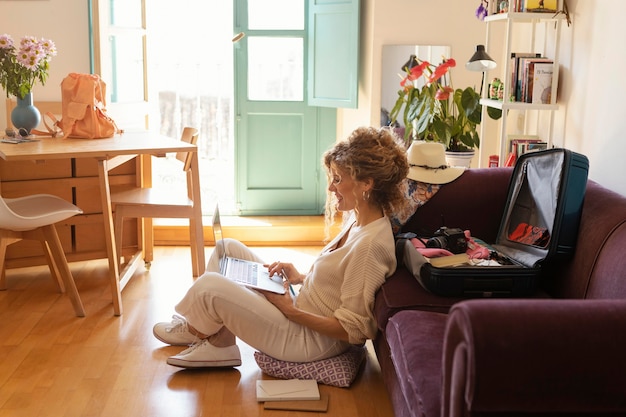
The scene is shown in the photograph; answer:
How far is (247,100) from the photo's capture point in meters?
5.64

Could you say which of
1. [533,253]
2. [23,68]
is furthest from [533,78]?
[23,68]

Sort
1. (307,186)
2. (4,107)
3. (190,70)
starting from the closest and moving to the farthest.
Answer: (4,107), (307,186), (190,70)

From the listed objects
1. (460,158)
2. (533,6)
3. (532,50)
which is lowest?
(460,158)

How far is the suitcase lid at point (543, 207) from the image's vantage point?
272 centimetres

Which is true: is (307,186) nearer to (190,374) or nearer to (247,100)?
(247,100)

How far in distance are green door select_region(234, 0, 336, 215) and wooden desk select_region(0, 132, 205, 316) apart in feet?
5.12

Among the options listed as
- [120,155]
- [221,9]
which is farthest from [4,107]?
[221,9]

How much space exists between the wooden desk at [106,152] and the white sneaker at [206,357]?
814mm

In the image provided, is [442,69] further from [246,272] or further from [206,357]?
[206,357]

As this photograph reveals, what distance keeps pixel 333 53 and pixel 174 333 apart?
2.57 m

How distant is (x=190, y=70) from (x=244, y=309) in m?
3.66

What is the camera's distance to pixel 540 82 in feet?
12.3

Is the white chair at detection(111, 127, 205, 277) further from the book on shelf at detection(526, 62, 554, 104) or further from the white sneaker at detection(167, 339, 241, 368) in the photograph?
the book on shelf at detection(526, 62, 554, 104)

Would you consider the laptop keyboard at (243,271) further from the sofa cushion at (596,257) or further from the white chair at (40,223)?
the sofa cushion at (596,257)
